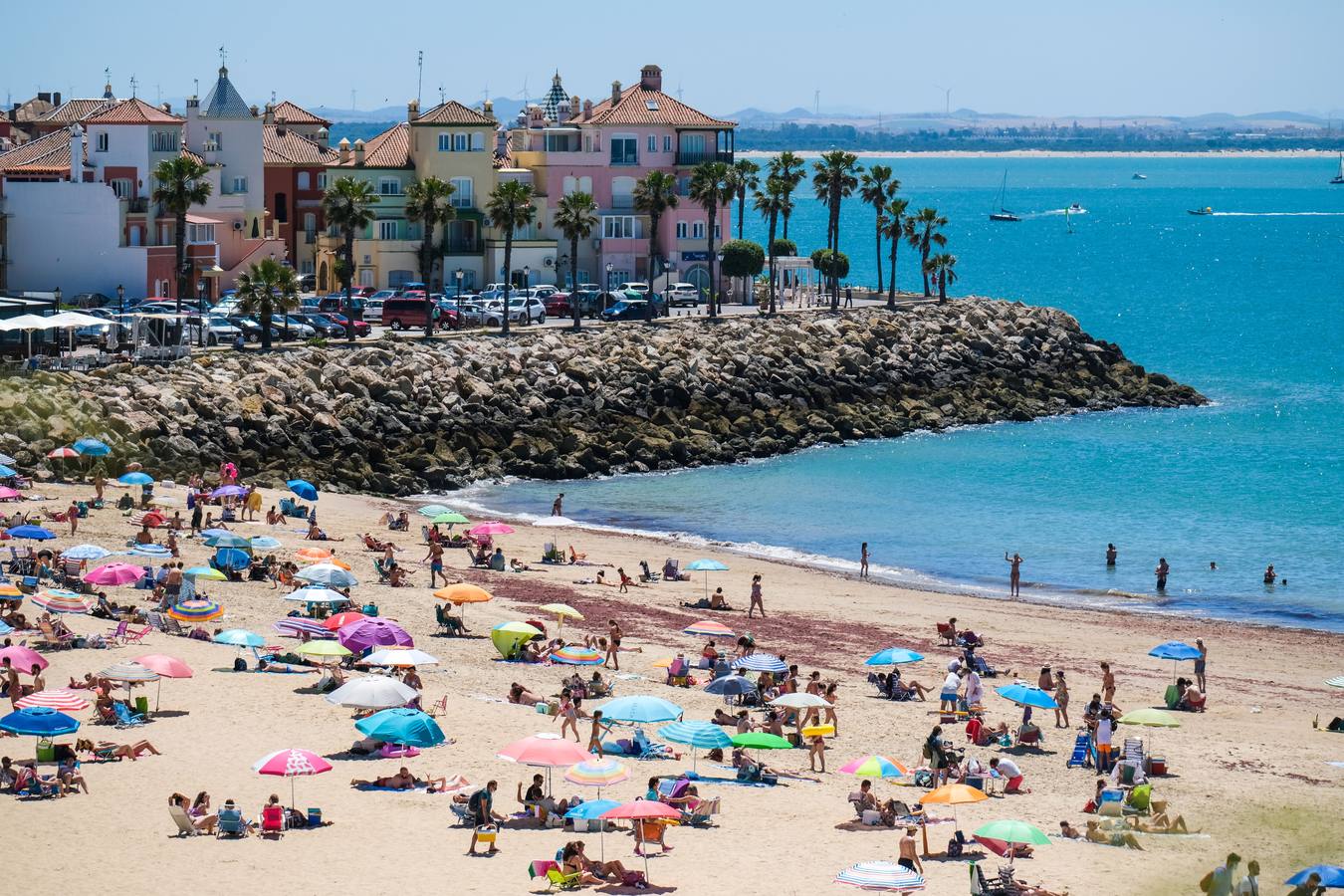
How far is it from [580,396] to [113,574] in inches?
1194

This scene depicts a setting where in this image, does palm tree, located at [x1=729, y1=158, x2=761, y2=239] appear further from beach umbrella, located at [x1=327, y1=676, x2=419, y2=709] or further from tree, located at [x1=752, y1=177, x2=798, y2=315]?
beach umbrella, located at [x1=327, y1=676, x2=419, y2=709]

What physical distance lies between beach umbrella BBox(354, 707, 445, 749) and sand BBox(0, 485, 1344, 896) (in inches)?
24.0

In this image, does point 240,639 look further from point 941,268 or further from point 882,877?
point 941,268

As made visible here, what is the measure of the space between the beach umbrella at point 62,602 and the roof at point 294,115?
6516 cm

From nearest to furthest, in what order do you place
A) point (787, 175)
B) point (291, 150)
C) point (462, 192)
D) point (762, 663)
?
1. point (762, 663)
2. point (462, 192)
3. point (787, 175)
4. point (291, 150)

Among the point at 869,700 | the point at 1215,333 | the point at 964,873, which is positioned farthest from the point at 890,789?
the point at 1215,333

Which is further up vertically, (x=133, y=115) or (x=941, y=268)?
(x=133, y=115)

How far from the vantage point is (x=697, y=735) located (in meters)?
27.6

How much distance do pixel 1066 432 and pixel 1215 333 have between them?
4308cm

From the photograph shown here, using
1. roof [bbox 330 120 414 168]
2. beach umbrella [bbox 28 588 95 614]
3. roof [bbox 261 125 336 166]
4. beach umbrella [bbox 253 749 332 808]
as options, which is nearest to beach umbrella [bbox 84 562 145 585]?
beach umbrella [bbox 28 588 95 614]

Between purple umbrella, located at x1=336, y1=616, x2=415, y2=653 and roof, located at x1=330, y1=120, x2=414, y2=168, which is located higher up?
roof, located at x1=330, y1=120, x2=414, y2=168

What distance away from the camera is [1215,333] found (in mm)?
111125

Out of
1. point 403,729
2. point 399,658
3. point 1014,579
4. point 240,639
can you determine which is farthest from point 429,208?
point 403,729

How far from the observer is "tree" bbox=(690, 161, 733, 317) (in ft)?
253
